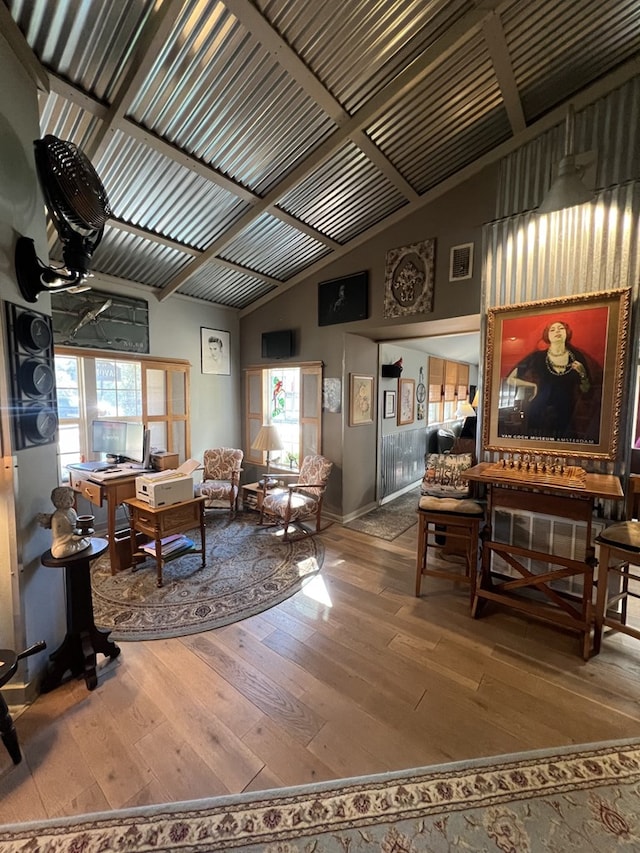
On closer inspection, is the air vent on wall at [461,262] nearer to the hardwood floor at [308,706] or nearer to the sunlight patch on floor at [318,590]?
the hardwood floor at [308,706]

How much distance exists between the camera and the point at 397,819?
1.27m

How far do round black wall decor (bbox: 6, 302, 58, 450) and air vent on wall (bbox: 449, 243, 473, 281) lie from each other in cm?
313

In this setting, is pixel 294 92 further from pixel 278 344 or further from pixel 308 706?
pixel 308 706

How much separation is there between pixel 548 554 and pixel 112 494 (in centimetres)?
336

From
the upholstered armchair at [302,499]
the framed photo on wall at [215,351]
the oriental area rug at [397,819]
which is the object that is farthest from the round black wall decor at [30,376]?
the framed photo on wall at [215,351]

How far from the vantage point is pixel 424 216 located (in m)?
3.34

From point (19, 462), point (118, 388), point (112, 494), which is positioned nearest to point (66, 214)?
point (19, 462)

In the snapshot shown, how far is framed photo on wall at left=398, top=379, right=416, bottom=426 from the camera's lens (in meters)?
5.30

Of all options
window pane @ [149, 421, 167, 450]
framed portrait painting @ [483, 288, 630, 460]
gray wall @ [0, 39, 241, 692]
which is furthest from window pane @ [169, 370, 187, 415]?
framed portrait painting @ [483, 288, 630, 460]

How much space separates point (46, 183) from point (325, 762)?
288 centimetres

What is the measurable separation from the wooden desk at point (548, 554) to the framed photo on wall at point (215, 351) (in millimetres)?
3836

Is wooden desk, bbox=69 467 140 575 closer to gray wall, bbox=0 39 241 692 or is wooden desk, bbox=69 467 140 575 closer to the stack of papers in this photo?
the stack of papers

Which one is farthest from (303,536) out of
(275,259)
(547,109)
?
(547,109)

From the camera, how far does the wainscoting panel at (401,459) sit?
16.5 feet
